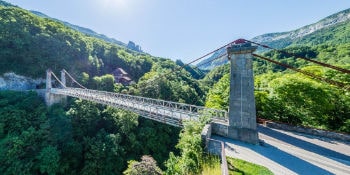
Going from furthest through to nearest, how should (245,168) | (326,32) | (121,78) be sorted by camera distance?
(326,32) < (121,78) < (245,168)

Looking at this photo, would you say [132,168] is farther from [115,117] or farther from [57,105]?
[57,105]

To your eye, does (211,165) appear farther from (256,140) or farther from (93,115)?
(93,115)

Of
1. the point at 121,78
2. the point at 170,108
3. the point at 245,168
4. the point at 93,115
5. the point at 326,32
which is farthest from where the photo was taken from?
the point at 326,32

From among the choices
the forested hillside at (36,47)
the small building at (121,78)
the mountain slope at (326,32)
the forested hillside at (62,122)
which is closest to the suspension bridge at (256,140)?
the forested hillside at (62,122)

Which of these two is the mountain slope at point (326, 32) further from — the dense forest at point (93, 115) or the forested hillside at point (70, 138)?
the forested hillside at point (70, 138)

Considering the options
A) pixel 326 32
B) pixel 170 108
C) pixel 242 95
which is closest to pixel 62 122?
pixel 170 108
